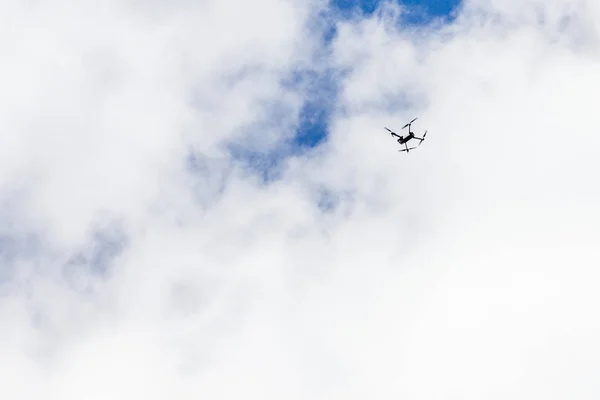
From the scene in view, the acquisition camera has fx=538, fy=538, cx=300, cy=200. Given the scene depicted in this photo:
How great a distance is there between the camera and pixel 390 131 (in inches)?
7205
